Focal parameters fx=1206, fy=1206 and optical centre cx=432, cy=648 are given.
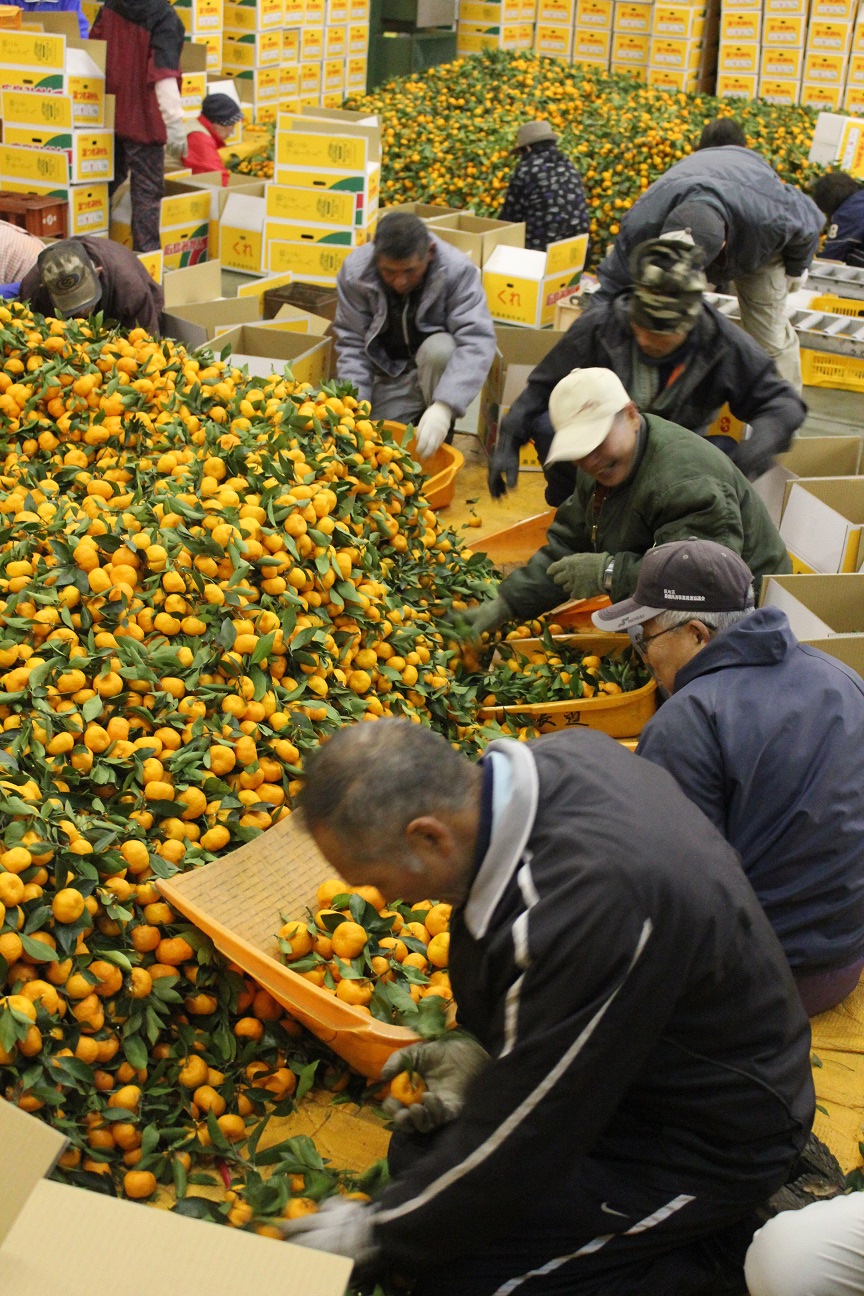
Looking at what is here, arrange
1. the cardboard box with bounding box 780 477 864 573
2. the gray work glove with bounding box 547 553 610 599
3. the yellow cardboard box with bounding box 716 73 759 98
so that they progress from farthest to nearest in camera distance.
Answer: the yellow cardboard box with bounding box 716 73 759 98 → the cardboard box with bounding box 780 477 864 573 → the gray work glove with bounding box 547 553 610 599

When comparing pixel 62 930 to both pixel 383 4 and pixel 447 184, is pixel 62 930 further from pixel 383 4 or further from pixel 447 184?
pixel 383 4

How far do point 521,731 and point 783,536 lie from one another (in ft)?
4.99

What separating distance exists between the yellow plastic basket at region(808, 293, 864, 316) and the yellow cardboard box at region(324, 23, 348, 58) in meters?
6.86

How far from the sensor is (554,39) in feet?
43.2

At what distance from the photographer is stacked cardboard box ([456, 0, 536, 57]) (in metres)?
13.0

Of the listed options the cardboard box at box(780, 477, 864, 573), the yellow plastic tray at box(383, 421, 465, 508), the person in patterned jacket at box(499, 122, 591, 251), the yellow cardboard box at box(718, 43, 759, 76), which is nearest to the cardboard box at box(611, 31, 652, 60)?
the yellow cardboard box at box(718, 43, 759, 76)

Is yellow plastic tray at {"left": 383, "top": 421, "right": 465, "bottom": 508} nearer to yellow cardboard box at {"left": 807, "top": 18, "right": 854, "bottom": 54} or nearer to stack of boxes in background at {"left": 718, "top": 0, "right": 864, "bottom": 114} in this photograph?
stack of boxes in background at {"left": 718, "top": 0, "right": 864, "bottom": 114}

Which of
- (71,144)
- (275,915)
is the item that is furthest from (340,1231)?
(71,144)

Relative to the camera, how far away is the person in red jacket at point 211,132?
8.20 metres

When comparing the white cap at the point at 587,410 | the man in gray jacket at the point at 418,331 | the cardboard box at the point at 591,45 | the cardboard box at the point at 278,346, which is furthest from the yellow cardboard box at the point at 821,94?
the white cap at the point at 587,410

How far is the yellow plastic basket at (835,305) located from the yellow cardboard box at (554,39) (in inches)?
300

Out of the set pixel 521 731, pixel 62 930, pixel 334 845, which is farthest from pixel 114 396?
pixel 334 845

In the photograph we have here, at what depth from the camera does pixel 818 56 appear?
12070mm

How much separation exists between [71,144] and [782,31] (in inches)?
332
